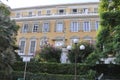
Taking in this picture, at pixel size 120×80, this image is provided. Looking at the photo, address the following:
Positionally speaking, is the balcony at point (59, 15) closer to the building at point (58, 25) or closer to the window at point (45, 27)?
the building at point (58, 25)

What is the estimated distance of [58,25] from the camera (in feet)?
145

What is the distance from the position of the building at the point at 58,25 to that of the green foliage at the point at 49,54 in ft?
21.0

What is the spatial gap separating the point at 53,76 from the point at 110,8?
30.0 feet

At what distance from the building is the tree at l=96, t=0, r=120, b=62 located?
50.8 ft

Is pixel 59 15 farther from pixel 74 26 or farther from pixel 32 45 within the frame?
pixel 32 45

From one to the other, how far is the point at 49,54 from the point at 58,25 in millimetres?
10332

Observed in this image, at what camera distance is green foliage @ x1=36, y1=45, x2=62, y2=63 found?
3478cm

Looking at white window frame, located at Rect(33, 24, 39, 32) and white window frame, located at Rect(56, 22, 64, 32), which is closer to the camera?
white window frame, located at Rect(56, 22, 64, 32)

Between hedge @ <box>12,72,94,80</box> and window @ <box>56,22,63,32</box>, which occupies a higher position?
window @ <box>56,22,63,32</box>

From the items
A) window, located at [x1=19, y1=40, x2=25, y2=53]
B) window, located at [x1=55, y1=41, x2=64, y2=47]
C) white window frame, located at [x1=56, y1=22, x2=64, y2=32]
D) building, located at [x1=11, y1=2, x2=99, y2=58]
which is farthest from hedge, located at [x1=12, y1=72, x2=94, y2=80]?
window, located at [x1=19, y1=40, x2=25, y2=53]

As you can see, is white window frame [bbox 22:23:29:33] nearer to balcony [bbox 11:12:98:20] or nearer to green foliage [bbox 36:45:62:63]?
balcony [bbox 11:12:98:20]

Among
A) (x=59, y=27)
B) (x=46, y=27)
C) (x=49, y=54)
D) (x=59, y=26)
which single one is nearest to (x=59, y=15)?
(x=59, y=26)

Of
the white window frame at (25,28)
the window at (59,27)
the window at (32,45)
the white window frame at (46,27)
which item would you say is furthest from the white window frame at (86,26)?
the white window frame at (25,28)

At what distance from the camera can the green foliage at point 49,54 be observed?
34781mm
